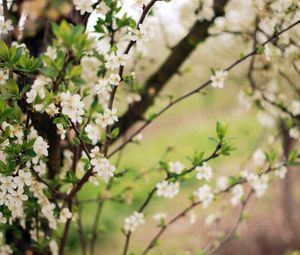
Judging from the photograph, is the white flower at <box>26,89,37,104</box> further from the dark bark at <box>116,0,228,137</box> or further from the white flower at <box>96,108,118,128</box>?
the dark bark at <box>116,0,228,137</box>

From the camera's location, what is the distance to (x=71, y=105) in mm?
1532

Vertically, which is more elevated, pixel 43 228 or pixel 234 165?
pixel 234 165

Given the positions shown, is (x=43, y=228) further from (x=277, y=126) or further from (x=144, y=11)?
(x=277, y=126)

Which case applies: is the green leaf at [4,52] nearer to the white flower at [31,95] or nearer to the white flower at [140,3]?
the white flower at [31,95]

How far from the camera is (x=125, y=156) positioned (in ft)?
47.4

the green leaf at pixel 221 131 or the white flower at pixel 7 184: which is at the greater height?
the green leaf at pixel 221 131

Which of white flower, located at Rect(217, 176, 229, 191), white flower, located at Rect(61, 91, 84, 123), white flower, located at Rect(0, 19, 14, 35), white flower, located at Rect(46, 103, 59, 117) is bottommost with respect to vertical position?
white flower, located at Rect(61, 91, 84, 123)

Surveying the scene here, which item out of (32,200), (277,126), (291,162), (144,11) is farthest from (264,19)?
(277,126)

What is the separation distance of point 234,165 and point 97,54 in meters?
10.2

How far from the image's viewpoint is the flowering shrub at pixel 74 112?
1610 mm

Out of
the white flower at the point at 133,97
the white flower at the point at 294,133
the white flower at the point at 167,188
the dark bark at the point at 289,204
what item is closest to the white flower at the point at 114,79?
the white flower at the point at 167,188

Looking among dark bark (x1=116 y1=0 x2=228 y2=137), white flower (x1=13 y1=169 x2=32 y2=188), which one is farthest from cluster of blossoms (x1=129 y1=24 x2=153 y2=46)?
dark bark (x1=116 y1=0 x2=228 y2=137)

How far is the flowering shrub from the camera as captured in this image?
1610 mm

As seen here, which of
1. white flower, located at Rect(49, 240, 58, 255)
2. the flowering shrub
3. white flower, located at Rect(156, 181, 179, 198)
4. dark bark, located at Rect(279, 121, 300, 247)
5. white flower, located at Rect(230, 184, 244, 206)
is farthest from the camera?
dark bark, located at Rect(279, 121, 300, 247)
